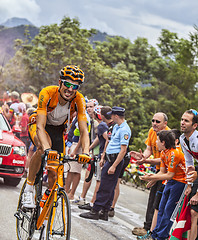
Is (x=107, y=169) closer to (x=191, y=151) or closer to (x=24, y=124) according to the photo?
(x=191, y=151)

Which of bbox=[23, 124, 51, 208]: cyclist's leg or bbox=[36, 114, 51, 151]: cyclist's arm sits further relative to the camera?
bbox=[23, 124, 51, 208]: cyclist's leg

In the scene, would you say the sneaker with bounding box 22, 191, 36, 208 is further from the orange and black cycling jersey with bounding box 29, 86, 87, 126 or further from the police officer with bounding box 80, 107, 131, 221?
the police officer with bounding box 80, 107, 131, 221

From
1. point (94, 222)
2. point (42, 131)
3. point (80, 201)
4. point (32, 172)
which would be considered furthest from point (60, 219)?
point (80, 201)

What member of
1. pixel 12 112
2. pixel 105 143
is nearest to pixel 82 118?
pixel 105 143

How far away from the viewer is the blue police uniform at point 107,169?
9.08 m

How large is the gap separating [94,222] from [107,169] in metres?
1.07

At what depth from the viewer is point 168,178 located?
23.6ft

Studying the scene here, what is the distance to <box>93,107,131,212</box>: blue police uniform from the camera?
29.8ft

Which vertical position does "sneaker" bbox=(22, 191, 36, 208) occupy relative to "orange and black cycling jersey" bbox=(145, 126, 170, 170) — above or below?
below

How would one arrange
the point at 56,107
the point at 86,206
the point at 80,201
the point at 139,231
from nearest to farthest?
the point at 56,107, the point at 139,231, the point at 86,206, the point at 80,201

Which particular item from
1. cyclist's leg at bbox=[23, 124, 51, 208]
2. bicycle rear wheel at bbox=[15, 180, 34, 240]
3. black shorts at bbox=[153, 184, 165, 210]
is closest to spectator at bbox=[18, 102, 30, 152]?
black shorts at bbox=[153, 184, 165, 210]

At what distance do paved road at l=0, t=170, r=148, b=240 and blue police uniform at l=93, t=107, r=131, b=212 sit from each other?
0.35 metres

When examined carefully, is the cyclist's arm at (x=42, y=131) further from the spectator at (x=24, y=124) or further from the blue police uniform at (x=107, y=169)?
the spectator at (x=24, y=124)

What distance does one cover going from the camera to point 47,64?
38844mm
